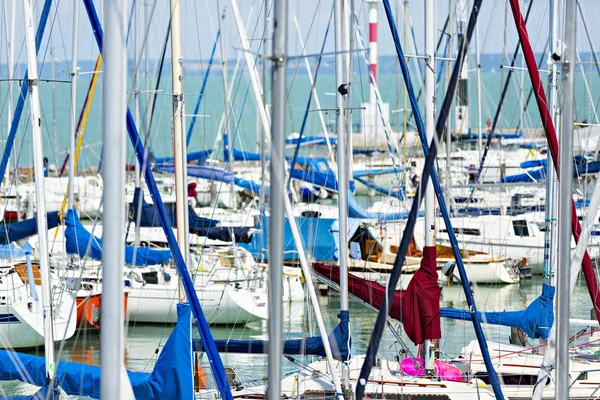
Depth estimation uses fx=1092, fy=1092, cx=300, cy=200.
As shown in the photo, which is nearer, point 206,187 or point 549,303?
point 549,303

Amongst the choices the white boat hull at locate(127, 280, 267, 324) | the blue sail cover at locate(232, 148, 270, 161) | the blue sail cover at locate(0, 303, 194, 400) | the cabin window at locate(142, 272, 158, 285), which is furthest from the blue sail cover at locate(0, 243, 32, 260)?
the blue sail cover at locate(232, 148, 270, 161)

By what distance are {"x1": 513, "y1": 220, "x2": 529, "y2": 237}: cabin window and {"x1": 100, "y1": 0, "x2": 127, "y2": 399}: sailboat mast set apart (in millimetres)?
20412

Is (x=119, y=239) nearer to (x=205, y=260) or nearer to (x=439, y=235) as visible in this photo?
(x=205, y=260)

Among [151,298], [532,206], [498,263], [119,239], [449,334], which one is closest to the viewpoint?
[119,239]

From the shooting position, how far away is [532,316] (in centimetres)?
1381

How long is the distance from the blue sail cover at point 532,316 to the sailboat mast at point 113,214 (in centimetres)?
799

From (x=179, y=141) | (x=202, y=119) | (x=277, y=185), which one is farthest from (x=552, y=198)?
(x=202, y=119)

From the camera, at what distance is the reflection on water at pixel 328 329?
16.4 m

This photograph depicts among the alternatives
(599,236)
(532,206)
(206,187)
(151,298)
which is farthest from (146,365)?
(206,187)

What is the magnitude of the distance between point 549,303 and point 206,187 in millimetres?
22466

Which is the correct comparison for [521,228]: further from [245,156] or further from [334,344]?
[334,344]

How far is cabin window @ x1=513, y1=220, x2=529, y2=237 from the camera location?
25734mm

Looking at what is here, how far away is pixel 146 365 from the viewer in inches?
641

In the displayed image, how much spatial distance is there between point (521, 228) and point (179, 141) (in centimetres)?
1667
